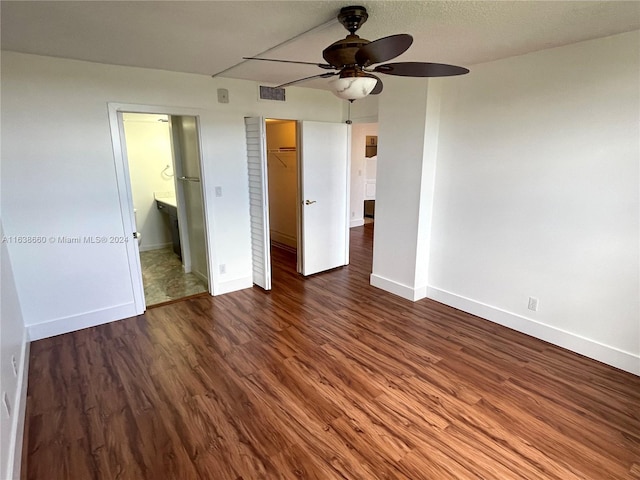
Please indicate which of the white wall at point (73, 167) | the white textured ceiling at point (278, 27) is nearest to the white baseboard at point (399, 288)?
the white wall at point (73, 167)

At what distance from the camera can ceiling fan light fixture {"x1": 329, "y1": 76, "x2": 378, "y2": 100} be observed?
171 centimetres

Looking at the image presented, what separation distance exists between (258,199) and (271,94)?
120 centimetres

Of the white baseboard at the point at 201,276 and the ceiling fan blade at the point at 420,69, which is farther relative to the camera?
the white baseboard at the point at 201,276

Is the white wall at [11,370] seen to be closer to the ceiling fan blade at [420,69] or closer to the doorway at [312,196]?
the doorway at [312,196]

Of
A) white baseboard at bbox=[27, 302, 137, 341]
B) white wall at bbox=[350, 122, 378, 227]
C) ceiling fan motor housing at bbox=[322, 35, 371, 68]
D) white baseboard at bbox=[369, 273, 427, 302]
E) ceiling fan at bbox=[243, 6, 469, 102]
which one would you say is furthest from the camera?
white wall at bbox=[350, 122, 378, 227]

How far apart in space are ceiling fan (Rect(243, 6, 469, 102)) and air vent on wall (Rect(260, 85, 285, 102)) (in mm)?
2129

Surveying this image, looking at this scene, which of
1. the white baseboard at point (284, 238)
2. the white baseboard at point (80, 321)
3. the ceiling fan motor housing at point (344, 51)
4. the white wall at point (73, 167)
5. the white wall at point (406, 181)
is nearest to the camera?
the ceiling fan motor housing at point (344, 51)

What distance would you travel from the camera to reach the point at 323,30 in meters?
2.17

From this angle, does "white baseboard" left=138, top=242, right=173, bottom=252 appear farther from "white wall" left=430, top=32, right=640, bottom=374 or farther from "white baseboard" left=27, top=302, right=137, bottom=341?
"white wall" left=430, top=32, right=640, bottom=374

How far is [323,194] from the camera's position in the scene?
4.50 metres

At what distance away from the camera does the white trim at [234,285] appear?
158 inches

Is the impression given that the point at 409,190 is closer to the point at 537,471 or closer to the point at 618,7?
the point at 618,7

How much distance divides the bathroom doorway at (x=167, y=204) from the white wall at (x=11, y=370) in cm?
112

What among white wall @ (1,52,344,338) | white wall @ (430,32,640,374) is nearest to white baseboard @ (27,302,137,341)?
white wall @ (1,52,344,338)
